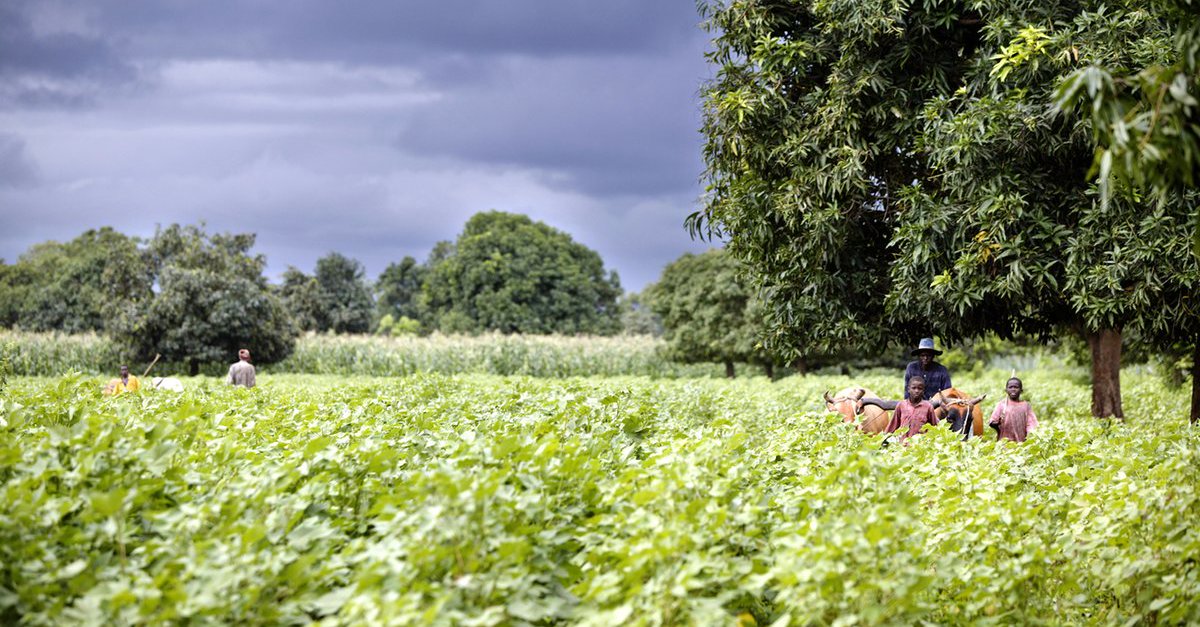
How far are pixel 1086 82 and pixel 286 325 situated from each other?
99.2 ft

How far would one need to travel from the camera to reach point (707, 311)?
33500 millimetres

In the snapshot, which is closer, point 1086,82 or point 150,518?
point 150,518

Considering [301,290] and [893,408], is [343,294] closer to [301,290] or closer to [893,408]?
[301,290]

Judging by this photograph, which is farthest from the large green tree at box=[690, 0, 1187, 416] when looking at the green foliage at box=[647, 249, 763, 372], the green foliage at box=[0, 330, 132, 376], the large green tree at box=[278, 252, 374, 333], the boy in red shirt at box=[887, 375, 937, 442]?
the large green tree at box=[278, 252, 374, 333]

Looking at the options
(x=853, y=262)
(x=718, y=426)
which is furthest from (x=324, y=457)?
(x=853, y=262)

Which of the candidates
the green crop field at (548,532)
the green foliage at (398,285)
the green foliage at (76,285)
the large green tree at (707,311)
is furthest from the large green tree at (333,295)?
the green crop field at (548,532)

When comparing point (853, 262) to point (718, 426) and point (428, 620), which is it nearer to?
point (718, 426)

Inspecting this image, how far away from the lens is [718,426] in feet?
21.2

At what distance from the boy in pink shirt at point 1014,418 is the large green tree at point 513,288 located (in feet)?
163

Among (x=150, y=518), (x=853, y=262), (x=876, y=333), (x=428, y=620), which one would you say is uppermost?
(x=853, y=262)

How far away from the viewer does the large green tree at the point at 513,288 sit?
194 feet

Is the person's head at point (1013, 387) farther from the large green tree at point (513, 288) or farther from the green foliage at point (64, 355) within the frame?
the large green tree at point (513, 288)

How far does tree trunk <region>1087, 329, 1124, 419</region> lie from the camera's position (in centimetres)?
1344

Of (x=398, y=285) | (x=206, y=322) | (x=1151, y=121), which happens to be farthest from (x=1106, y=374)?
(x=398, y=285)
